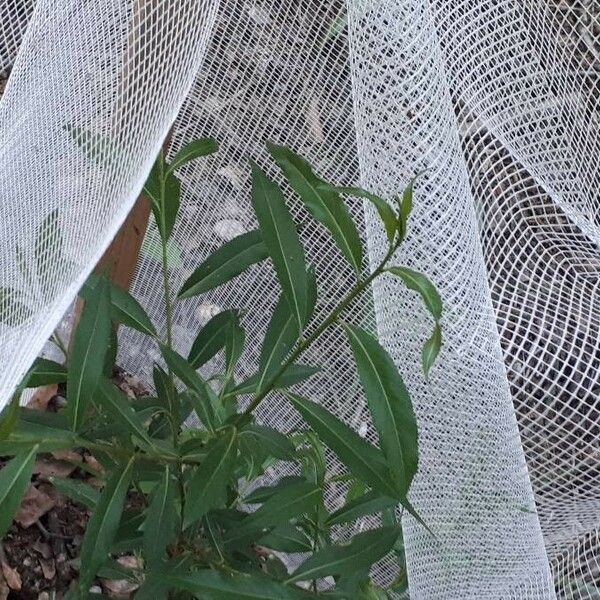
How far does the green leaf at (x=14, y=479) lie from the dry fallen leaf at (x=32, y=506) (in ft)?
2.19

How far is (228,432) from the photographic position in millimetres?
702

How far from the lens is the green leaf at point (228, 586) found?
2.33ft

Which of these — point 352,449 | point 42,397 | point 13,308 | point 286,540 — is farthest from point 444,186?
point 42,397

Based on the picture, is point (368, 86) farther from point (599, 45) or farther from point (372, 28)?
point (599, 45)

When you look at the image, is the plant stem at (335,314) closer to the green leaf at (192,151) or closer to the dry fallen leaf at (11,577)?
the green leaf at (192,151)

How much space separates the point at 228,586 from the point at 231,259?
0.97 feet

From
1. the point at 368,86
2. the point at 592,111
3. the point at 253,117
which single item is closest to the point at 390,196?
the point at 368,86

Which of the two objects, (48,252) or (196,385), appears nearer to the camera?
(48,252)

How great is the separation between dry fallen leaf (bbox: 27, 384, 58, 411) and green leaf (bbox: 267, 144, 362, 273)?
0.88 meters

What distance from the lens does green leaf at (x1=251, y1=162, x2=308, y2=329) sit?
643 millimetres

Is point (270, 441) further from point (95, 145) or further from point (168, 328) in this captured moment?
point (95, 145)

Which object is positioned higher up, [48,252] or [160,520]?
[48,252]

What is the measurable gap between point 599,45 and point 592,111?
6 cm

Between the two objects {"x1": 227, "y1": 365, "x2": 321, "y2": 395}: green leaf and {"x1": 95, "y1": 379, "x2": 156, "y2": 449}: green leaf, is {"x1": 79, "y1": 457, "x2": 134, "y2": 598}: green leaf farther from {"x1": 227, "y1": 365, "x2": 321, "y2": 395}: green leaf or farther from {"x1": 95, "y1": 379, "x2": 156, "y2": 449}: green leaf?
{"x1": 227, "y1": 365, "x2": 321, "y2": 395}: green leaf
